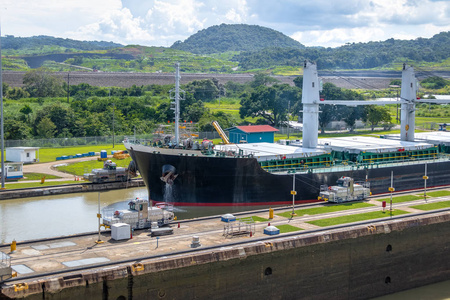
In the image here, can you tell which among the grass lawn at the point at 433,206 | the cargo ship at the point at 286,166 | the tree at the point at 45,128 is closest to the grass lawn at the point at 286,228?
the cargo ship at the point at 286,166

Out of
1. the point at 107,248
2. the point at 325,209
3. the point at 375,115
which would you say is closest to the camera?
the point at 107,248

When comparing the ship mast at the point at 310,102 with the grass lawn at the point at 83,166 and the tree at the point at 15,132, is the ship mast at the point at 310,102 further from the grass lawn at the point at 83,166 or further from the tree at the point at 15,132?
the tree at the point at 15,132

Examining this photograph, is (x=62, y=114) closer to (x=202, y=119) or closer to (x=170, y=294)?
(x=202, y=119)

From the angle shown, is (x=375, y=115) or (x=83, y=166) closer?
(x=83, y=166)

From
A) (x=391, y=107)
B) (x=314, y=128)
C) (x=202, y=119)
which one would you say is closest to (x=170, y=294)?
(x=314, y=128)

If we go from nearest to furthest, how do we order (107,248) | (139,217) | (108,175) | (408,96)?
1. (107,248)
2. (139,217)
3. (108,175)
4. (408,96)

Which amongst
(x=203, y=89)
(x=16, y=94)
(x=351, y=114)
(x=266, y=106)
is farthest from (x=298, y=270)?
(x=16, y=94)

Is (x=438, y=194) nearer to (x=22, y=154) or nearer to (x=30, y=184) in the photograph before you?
(x=30, y=184)

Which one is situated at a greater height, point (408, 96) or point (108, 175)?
point (408, 96)
